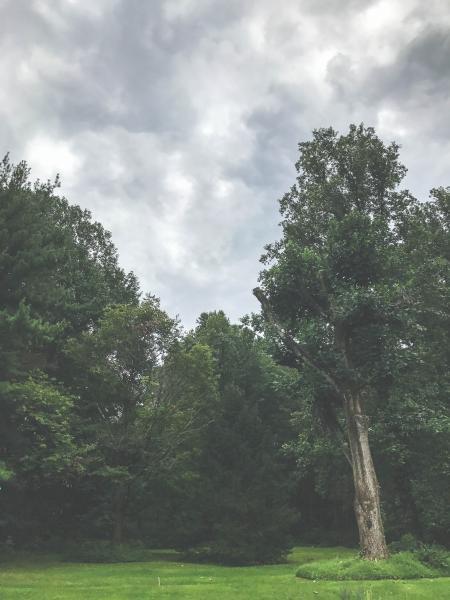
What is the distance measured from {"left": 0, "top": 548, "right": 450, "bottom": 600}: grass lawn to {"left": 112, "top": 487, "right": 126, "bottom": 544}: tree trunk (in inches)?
330

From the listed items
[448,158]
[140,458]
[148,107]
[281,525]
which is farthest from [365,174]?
[140,458]

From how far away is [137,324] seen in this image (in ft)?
112

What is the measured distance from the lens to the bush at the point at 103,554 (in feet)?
94.9

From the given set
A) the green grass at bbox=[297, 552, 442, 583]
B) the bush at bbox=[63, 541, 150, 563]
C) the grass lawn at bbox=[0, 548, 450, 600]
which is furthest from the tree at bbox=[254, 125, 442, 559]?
the bush at bbox=[63, 541, 150, 563]

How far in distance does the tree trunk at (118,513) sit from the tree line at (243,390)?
0.12 m

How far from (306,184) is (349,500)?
2778 cm

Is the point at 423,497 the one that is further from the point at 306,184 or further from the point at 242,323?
the point at 242,323

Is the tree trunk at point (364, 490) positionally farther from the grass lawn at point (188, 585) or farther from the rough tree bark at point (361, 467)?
the grass lawn at point (188, 585)

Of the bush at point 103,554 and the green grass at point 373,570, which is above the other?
the bush at point 103,554

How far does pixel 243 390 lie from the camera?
32.4m

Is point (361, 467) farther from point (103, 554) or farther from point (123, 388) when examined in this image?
point (123, 388)

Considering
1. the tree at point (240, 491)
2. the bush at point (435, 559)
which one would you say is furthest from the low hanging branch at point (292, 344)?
the bush at point (435, 559)

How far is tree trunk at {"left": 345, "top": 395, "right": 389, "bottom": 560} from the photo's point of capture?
69.1 ft

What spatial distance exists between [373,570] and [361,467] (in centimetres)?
441
